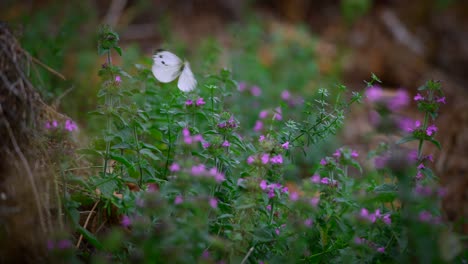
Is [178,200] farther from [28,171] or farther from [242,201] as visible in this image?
[28,171]

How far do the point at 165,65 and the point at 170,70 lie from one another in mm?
41

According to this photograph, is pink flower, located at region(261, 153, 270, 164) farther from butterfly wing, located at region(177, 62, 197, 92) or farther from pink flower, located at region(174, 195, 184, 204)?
butterfly wing, located at region(177, 62, 197, 92)

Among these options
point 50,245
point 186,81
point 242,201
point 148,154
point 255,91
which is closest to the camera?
point 50,245

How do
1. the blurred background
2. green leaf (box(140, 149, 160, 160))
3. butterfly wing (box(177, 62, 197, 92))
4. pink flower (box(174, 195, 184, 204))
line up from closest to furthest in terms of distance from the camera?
pink flower (box(174, 195, 184, 204)), green leaf (box(140, 149, 160, 160)), butterfly wing (box(177, 62, 197, 92)), the blurred background

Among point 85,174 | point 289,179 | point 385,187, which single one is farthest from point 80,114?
point 385,187

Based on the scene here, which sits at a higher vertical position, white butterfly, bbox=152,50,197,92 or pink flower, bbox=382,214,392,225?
white butterfly, bbox=152,50,197,92

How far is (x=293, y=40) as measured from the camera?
221 inches

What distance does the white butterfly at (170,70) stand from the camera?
2.34m

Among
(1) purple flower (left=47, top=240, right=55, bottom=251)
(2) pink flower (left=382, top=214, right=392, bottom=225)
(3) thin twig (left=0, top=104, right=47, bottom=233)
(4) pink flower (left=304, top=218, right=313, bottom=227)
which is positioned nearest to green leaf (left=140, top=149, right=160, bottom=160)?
(3) thin twig (left=0, top=104, right=47, bottom=233)

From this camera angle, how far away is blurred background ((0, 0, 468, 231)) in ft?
14.3

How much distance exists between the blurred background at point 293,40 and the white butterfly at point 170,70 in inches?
55.7

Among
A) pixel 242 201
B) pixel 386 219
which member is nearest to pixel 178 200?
pixel 242 201

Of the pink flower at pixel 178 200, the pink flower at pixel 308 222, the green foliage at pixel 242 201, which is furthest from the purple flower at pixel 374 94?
the pink flower at pixel 178 200

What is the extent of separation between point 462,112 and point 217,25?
12.3 ft
